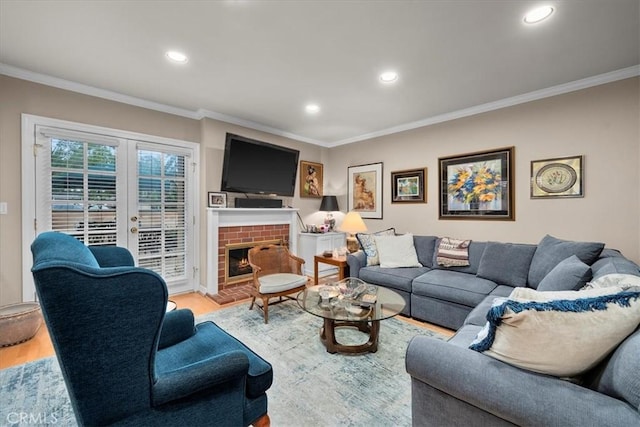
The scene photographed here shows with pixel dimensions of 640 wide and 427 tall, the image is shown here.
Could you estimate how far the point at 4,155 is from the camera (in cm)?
255

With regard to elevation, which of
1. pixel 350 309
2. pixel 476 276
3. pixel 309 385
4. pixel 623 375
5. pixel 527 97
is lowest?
pixel 309 385

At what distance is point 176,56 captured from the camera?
92.3 inches

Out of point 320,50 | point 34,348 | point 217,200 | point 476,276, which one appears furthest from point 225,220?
point 476,276

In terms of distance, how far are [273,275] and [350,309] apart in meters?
1.26

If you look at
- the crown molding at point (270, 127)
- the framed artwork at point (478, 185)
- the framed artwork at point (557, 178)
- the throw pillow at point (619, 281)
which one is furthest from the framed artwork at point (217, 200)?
the framed artwork at point (557, 178)

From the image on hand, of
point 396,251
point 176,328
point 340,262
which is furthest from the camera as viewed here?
point 340,262

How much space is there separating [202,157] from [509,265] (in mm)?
3889

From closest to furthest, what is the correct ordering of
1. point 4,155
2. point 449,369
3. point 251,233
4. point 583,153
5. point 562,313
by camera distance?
point 562,313, point 449,369, point 4,155, point 583,153, point 251,233

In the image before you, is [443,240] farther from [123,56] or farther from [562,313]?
[123,56]

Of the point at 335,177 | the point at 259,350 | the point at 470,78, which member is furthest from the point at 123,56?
the point at 335,177

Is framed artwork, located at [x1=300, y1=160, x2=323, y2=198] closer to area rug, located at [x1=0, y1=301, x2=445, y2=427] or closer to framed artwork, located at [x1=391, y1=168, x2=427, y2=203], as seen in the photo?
framed artwork, located at [x1=391, y1=168, x2=427, y2=203]

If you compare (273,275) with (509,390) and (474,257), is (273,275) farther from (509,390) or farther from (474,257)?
(509,390)

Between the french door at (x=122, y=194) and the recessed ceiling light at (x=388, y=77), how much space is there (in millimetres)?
2687

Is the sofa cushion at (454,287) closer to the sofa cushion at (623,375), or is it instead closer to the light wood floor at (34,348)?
the light wood floor at (34,348)
